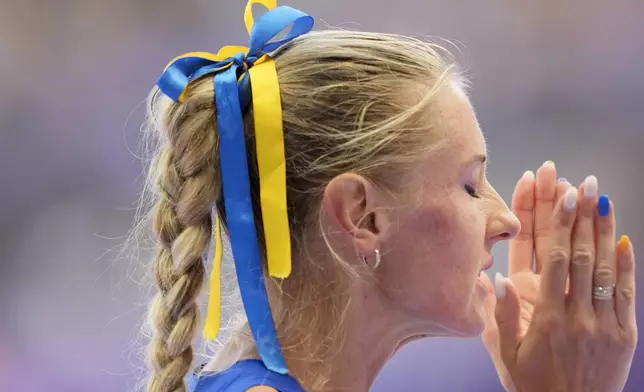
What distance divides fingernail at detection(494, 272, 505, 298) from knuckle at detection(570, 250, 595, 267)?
0.26ft

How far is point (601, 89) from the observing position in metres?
1.21

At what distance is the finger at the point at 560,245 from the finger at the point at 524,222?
0.07 meters

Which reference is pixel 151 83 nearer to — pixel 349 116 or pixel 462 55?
pixel 462 55

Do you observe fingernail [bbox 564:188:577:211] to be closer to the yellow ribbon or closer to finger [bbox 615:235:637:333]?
finger [bbox 615:235:637:333]

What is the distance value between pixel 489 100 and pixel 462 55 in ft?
0.29

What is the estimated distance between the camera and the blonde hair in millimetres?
616

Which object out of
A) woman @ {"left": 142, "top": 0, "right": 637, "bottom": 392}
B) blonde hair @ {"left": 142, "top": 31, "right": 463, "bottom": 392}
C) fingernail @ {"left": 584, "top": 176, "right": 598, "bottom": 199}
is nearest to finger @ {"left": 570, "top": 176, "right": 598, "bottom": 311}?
fingernail @ {"left": 584, "top": 176, "right": 598, "bottom": 199}

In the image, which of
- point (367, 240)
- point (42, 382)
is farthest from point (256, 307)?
point (42, 382)

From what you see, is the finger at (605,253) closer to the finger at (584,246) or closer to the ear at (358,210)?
the finger at (584,246)

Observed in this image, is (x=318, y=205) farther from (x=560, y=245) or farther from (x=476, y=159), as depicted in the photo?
(x=560, y=245)

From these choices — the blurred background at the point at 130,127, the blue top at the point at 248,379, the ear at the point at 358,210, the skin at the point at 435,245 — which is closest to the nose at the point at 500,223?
the skin at the point at 435,245

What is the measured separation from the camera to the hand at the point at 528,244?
822 mm

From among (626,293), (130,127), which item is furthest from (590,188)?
(130,127)

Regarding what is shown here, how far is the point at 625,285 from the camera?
761mm
